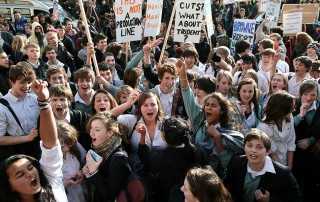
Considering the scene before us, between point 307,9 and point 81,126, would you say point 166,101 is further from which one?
point 307,9

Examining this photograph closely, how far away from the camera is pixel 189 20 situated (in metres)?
6.56

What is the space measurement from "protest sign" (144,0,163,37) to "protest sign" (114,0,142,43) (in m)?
0.61

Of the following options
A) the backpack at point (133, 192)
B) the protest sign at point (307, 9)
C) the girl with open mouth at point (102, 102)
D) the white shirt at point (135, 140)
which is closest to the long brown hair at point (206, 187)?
the backpack at point (133, 192)

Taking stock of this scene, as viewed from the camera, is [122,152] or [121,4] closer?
[122,152]

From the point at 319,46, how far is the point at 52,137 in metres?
6.07

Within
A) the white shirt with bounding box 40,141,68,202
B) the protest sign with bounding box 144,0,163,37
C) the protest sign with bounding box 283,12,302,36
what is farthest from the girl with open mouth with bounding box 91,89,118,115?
the protest sign with bounding box 283,12,302,36

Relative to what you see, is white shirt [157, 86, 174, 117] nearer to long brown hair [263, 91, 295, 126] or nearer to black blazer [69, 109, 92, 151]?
black blazer [69, 109, 92, 151]

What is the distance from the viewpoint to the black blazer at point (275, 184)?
289 cm

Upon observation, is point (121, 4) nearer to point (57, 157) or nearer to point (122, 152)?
point (122, 152)

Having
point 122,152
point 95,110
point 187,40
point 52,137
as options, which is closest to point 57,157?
point 52,137

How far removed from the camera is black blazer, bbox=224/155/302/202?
2891 mm

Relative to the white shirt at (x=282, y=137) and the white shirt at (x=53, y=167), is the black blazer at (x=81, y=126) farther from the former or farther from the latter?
the white shirt at (x=282, y=137)

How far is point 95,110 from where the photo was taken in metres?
3.99

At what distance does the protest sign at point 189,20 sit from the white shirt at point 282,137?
10.3 ft
